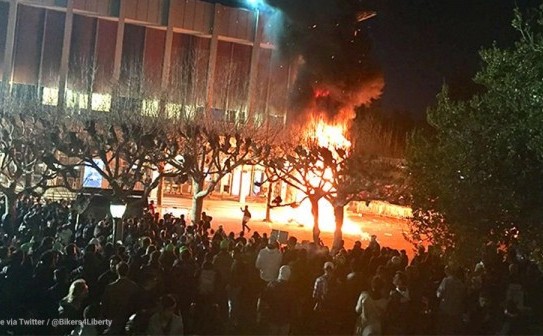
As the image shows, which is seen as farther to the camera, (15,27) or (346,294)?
(15,27)

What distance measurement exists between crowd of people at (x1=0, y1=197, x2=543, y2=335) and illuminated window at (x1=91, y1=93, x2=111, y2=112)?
22165 mm

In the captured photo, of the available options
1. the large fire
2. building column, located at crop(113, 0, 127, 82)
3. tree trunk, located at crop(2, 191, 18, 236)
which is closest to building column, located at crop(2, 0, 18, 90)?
building column, located at crop(113, 0, 127, 82)

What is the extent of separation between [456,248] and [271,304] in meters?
5.59

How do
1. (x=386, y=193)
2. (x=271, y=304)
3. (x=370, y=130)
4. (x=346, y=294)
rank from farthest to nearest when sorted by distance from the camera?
1. (x=370, y=130)
2. (x=386, y=193)
3. (x=346, y=294)
4. (x=271, y=304)

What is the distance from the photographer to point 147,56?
40.8 meters

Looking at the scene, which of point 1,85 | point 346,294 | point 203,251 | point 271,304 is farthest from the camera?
point 1,85

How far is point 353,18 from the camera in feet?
127

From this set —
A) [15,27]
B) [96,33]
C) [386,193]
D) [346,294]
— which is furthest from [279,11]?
[346,294]

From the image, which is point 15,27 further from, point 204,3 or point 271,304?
point 271,304

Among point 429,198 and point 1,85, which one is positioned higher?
point 1,85

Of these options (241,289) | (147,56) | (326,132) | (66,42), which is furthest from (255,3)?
(241,289)

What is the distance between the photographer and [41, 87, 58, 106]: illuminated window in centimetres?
3725

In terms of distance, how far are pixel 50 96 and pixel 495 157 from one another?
3056 cm

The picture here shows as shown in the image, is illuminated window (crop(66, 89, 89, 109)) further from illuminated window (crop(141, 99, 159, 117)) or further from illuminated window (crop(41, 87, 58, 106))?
illuminated window (crop(141, 99, 159, 117))
